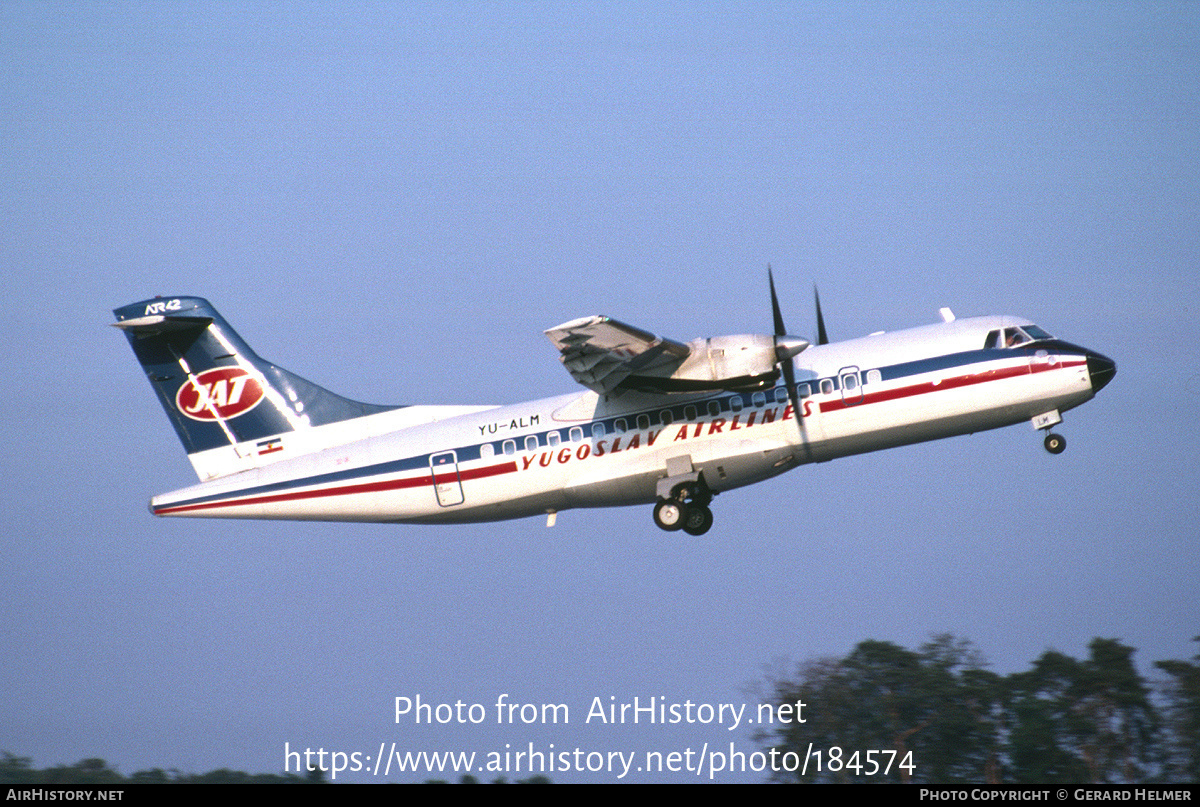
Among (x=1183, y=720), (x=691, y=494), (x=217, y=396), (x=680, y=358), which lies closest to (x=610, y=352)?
(x=680, y=358)

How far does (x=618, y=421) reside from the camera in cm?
1956

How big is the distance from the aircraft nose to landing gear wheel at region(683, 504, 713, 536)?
6385mm

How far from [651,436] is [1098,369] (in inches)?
281

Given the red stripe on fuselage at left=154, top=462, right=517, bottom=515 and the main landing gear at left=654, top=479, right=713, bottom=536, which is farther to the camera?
the red stripe on fuselage at left=154, top=462, right=517, bottom=515

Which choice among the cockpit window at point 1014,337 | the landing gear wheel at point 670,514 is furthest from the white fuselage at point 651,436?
the landing gear wheel at point 670,514

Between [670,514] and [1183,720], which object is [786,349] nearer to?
[670,514]

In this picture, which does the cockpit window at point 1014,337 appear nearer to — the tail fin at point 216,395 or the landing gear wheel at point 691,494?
the landing gear wheel at point 691,494

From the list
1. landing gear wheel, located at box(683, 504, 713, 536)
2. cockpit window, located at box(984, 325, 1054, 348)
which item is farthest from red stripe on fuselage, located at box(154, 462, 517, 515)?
cockpit window, located at box(984, 325, 1054, 348)

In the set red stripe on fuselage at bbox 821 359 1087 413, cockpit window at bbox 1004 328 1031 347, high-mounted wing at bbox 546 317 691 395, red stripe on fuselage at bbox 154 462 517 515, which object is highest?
high-mounted wing at bbox 546 317 691 395

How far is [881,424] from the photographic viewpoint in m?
18.9

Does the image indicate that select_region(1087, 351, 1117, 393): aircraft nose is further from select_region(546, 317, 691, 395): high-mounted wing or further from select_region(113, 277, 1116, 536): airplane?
select_region(546, 317, 691, 395): high-mounted wing

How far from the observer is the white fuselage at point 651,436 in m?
18.9

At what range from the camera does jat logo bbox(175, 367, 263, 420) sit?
21141 millimetres
